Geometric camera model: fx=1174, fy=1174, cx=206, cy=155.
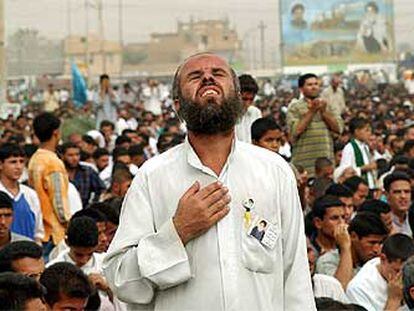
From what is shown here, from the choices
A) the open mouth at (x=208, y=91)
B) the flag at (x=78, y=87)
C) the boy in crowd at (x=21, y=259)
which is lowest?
the boy in crowd at (x=21, y=259)

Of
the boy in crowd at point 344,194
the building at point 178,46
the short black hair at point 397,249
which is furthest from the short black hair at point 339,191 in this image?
the building at point 178,46

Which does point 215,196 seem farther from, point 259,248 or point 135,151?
point 135,151

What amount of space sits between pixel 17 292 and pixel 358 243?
3368 millimetres

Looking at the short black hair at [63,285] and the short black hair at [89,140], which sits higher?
the short black hair at [89,140]

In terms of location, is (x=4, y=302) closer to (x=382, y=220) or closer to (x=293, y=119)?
(x=382, y=220)

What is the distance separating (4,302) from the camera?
413 centimetres

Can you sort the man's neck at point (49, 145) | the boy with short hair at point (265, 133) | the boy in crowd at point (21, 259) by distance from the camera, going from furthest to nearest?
the man's neck at point (49, 145)
the boy with short hair at point (265, 133)
the boy in crowd at point (21, 259)

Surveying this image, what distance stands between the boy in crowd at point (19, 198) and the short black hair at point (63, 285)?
244cm

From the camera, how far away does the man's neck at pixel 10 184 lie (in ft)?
25.7

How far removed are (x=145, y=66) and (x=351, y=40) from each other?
19383 mm

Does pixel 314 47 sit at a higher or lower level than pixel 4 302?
higher

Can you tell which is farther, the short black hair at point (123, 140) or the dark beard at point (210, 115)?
the short black hair at point (123, 140)

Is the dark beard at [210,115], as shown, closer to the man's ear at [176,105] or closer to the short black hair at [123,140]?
the man's ear at [176,105]

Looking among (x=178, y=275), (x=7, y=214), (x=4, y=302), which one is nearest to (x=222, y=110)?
(x=178, y=275)
